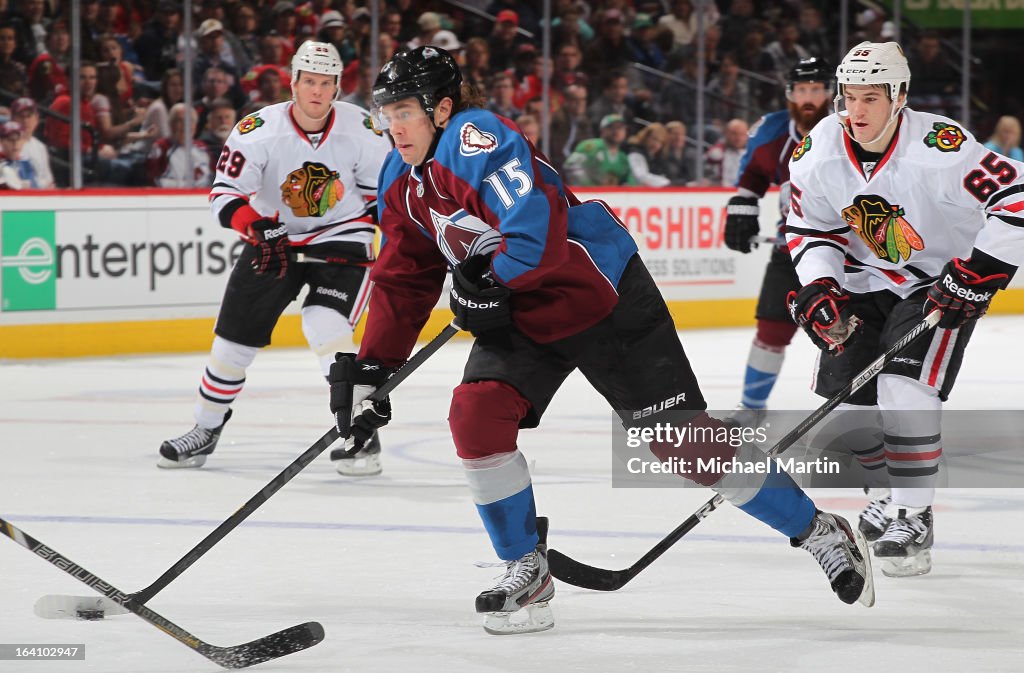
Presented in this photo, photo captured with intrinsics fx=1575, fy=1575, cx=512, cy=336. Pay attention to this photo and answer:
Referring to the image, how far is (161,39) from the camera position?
755 cm

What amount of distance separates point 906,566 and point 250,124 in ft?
7.48

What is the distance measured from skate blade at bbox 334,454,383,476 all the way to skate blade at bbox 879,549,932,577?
1640 mm

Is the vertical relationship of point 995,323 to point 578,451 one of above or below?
below

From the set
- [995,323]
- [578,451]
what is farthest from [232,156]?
[995,323]

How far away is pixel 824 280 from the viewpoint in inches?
126

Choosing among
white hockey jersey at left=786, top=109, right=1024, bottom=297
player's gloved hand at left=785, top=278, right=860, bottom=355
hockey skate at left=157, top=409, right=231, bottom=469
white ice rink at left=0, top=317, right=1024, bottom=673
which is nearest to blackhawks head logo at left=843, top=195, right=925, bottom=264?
white hockey jersey at left=786, top=109, right=1024, bottom=297

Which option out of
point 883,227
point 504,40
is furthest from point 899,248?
point 504,40

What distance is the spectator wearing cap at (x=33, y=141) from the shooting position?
280 inches

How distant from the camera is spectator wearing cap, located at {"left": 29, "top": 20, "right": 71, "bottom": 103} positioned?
23.5ft

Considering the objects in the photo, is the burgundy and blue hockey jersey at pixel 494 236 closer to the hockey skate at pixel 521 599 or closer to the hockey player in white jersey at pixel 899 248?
the hockey skate at pixel 521 599

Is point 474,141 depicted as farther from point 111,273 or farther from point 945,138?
point 111,273

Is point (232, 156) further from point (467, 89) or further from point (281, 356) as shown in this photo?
point (281, 356)

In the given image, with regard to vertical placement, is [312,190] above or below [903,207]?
below

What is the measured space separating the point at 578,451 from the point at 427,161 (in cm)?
220
